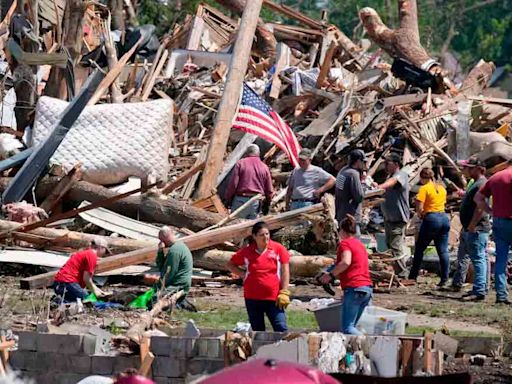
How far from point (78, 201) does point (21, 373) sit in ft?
28.1

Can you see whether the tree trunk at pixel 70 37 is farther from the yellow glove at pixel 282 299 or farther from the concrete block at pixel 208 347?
the concrete block at pixel 208 347

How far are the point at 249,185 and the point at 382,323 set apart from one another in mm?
6513

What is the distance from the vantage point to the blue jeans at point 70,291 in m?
15.3

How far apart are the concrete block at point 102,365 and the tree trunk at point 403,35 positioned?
17632 mm

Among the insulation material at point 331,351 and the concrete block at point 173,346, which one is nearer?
the insulation material at point 331,351

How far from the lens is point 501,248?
1583cm

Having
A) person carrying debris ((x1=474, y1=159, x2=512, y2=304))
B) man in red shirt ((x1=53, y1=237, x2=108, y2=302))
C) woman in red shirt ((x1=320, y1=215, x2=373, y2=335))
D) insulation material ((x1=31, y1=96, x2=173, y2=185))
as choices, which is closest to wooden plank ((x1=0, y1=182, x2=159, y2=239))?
insulation material ((x1=31, y1=96, x2=173, y2=185))

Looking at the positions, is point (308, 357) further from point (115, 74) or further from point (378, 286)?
point (115, 74)

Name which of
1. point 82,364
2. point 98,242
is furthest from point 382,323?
point 98,242

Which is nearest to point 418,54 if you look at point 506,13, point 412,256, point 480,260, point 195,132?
point 195,132

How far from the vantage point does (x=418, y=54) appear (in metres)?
28.9

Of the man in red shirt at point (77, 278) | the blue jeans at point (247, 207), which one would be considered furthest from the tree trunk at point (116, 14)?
the man in red shirt at point (77, 278)

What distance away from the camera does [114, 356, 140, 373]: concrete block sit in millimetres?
11445

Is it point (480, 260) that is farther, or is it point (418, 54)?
point (418, 54)
